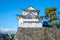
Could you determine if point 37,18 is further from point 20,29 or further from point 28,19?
Result: point 20,29

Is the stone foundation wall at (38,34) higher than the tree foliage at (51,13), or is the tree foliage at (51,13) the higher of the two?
the tree foliage at (51,13)

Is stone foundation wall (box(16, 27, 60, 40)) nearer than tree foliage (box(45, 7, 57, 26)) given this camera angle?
Yes

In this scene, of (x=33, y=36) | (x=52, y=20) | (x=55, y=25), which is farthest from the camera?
(x=52, y=20)

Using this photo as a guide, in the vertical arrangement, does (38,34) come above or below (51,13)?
below

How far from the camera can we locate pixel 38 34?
78.5 ft

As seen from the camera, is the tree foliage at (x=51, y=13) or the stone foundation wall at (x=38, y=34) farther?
the tree foliage at (x=51, y=13)

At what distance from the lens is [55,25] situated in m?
28.1

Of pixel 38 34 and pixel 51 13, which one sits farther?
pixel 51 13

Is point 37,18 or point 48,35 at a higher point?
point 37,18

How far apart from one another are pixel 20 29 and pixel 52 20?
7.19 meters

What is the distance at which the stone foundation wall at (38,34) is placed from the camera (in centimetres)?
2354

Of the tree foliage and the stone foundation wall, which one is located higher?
the tree foliage

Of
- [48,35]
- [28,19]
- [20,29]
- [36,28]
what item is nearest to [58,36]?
[48,35]

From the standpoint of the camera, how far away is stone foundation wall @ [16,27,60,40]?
23544 millimetres
